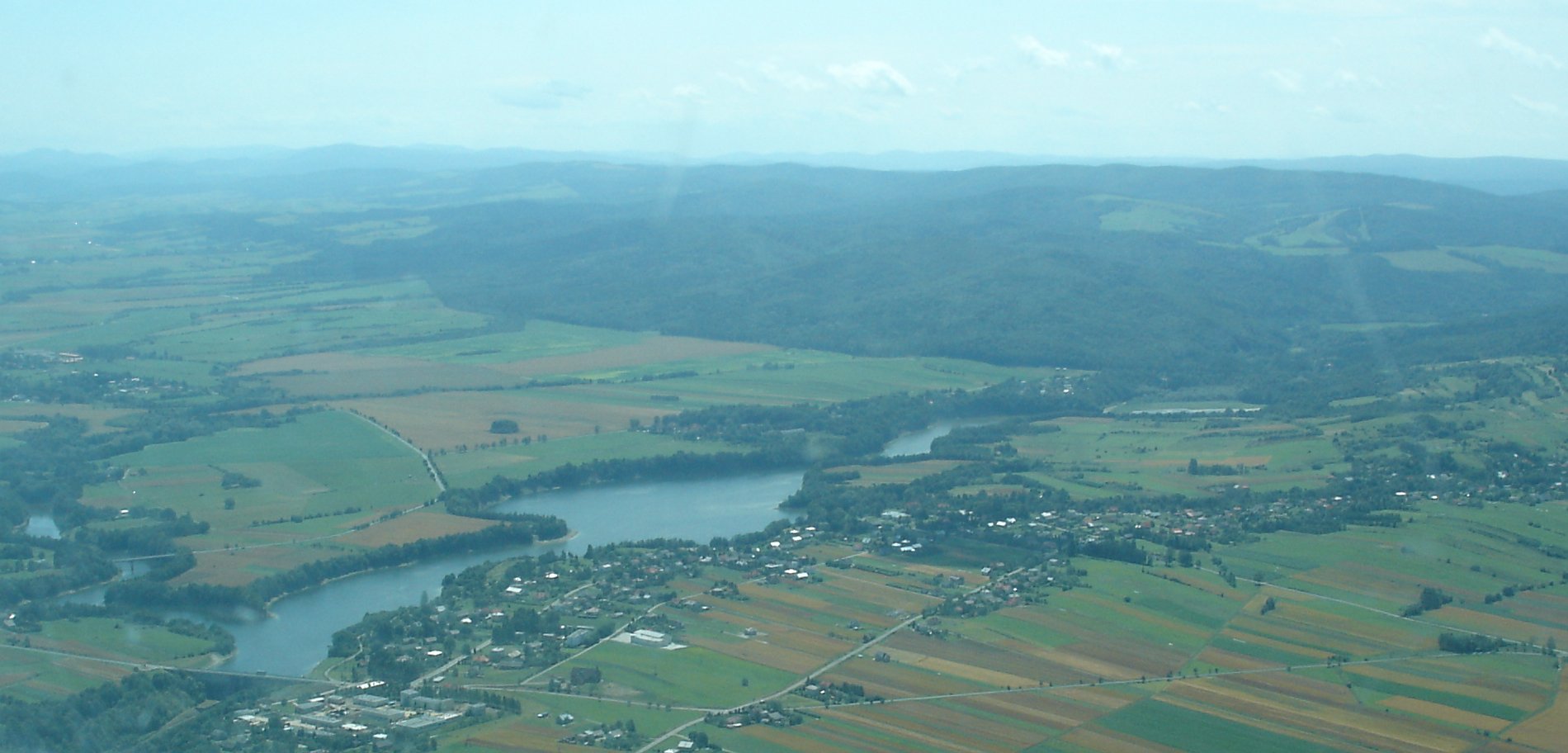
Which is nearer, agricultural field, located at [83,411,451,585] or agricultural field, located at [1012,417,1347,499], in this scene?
agricultural field, located at [83,411,451,585]

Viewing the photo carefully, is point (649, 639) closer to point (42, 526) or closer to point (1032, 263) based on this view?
point (42, 526)

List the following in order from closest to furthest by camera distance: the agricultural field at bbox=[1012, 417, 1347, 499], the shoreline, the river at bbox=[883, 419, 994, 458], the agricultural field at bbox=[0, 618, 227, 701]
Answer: the agricultural field at bbox=[0, 618, 227, 701] → the shoreline → the agricultural field at bbox=[1012, 417, 1347, 499] → the river at bbox=[883, 419, 994, 458]

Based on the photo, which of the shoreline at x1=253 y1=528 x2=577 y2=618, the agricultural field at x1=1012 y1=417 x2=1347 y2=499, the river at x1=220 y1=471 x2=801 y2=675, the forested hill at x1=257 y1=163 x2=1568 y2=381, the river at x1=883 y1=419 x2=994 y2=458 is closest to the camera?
the river at x1=220 y1=471 x2=801 y2=675

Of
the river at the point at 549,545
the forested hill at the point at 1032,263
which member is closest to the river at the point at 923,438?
the river at the point at 549,545

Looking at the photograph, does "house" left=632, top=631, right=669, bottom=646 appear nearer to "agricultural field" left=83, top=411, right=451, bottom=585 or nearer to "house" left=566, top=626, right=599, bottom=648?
"house" left=566, top=626, right=599, bottom=648

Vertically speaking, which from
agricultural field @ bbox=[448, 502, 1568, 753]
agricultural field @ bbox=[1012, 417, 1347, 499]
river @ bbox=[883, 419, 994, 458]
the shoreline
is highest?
agricultural field @ bbox=[1012, 417, 1347, 499]

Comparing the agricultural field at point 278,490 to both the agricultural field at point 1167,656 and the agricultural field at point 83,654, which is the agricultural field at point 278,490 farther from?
the agricultural field at point 1167,656

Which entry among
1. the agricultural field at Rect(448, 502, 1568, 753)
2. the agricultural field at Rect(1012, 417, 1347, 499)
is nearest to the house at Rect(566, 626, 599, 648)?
the agricultural field at Rect(448, 502, 1568, 753)

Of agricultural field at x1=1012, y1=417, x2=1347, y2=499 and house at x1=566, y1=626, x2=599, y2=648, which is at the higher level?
agricultural field at x1=1012, y1=417, x2=1347, y2=499
